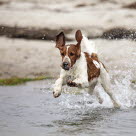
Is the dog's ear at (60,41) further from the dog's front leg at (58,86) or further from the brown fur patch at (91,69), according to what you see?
the brown fur patch at (91,69)

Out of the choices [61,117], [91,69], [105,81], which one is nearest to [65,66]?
[61,117]

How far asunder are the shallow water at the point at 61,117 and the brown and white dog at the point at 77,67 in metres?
0.59

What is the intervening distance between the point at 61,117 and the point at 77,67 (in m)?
1.00

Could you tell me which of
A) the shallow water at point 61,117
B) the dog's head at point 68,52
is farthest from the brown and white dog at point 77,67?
the shallow water at point 61,117

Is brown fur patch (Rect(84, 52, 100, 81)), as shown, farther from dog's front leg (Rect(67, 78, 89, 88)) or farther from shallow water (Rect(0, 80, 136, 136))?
shallow water (Rect(0, 80, 136, 136))

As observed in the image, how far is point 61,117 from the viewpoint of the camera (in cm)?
1009

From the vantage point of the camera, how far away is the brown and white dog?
9977mm

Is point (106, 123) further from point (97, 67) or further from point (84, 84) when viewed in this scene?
point (97, 67)

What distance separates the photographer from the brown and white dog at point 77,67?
998cm

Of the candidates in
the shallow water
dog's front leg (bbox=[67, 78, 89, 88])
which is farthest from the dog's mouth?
the shallow water

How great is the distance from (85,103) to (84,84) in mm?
2222

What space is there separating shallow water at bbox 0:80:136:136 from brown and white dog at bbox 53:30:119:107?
0.59 metres

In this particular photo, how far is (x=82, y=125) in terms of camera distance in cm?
909

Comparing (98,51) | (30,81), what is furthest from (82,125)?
(30,81)
